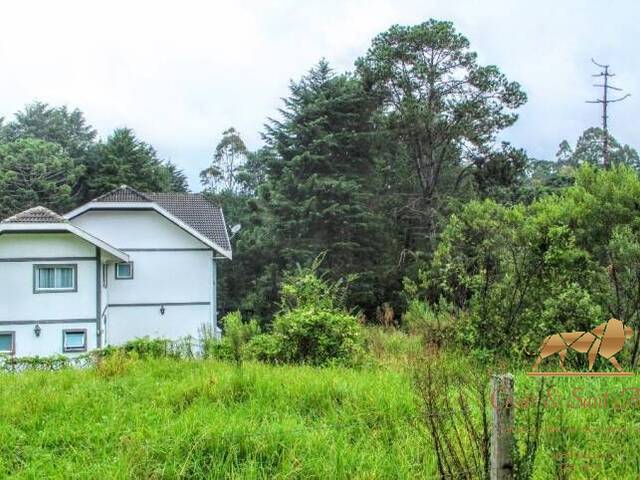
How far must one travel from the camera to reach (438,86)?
76.5ft

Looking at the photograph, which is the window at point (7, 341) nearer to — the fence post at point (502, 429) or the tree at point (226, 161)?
the fence post at point (502, 429)

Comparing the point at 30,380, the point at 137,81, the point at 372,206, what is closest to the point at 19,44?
the point at 137,81

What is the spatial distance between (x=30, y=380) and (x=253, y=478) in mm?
3784

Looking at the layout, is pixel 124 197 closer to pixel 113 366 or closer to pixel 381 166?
→ pixel 381 166

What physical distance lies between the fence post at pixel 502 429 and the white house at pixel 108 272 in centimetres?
1255

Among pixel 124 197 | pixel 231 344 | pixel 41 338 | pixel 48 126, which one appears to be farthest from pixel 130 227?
pixel 48 126

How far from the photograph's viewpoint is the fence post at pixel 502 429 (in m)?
2.68

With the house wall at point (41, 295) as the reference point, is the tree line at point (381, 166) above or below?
above

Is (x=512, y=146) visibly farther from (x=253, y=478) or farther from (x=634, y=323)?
(x=253, y=478)

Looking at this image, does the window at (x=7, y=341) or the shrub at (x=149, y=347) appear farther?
the window at (x=7, y=341)

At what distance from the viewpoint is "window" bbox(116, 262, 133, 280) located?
1872 cm

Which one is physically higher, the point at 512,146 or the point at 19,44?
the point at 19,44

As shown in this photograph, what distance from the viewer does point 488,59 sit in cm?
2330

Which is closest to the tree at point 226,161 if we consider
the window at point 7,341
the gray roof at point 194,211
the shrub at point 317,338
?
the gray roof at point 194,211
